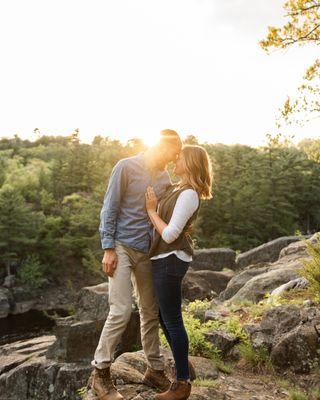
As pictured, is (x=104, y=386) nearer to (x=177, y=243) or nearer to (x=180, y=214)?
(x=177, y=243)

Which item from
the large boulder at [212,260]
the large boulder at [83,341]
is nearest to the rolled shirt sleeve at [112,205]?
the large boulder at [83,341]

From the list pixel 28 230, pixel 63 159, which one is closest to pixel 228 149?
pixel 63 159

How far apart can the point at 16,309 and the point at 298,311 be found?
2916 cm

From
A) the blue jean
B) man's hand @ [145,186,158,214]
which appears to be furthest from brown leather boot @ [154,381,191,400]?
man's hand @ [145,186,158,214]

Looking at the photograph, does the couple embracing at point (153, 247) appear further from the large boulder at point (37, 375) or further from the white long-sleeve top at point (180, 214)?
the large boulder at point (37, 375)

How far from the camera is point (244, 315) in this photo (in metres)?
7.05

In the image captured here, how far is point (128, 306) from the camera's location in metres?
3.94

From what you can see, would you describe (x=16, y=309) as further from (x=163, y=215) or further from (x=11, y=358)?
(x=163, y=215)

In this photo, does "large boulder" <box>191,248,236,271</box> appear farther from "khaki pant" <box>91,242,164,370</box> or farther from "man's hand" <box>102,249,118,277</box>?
"man's hand" <box>102,249,118,277</box>

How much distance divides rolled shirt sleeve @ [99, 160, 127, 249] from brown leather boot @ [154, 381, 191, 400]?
129 centimetres

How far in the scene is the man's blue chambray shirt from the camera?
4.05 meters

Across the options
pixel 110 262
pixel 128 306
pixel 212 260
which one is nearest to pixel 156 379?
pixel 128 306

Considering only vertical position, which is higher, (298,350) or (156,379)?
(156,379)

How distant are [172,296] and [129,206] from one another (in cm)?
91
